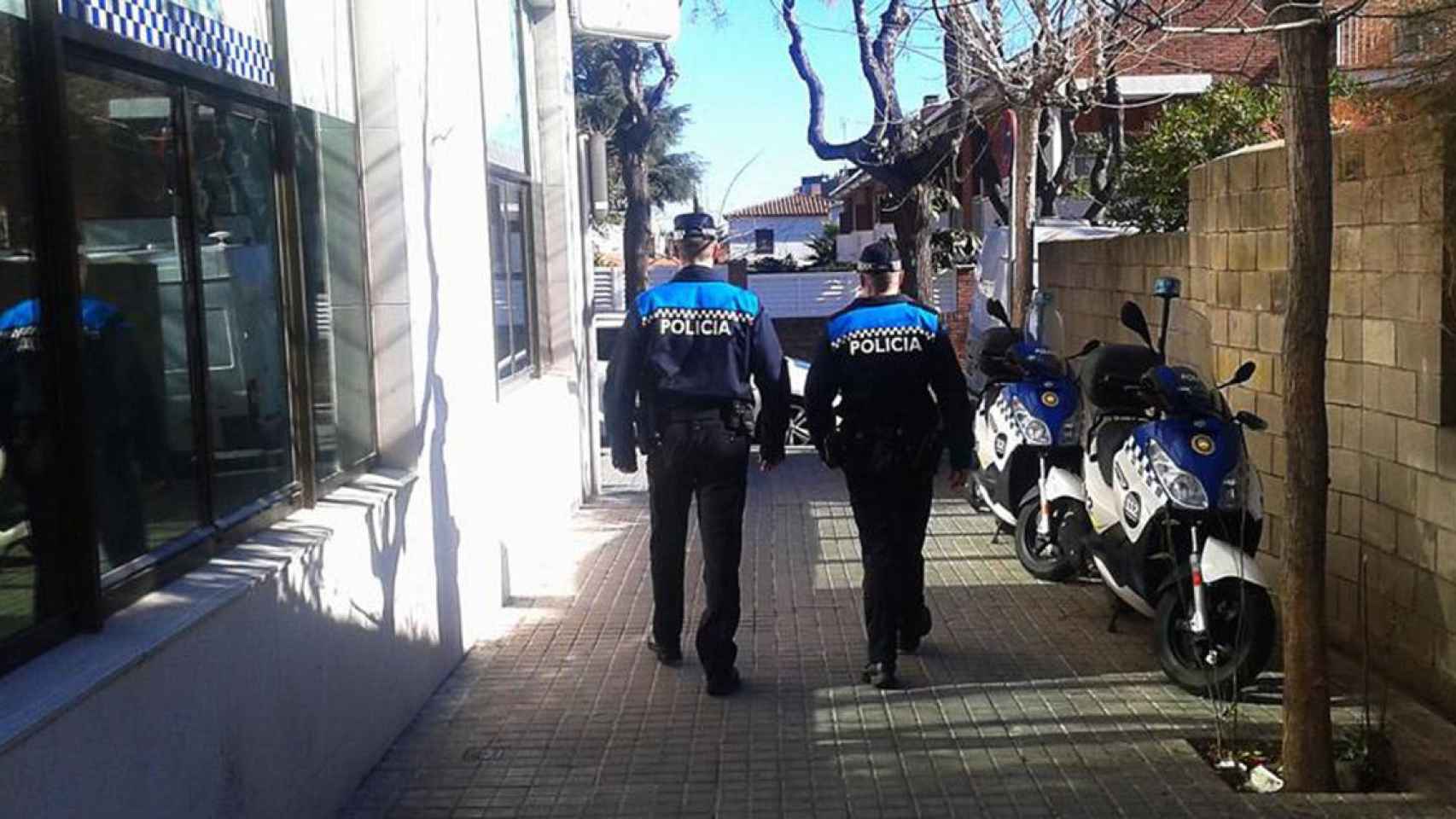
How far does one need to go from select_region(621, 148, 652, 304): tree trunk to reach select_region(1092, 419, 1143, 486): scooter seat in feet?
66.3

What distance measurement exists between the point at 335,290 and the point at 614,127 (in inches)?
1069

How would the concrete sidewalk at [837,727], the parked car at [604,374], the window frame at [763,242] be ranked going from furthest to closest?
the window frame at [763,242] → the parked car at [604,374] → the concrete sidewalk at [837,727]

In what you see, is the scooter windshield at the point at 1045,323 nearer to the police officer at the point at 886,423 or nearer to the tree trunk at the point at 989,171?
the police officer at the point at 886,423

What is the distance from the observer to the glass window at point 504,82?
30.7 feet

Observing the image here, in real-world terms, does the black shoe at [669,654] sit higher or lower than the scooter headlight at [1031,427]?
lower

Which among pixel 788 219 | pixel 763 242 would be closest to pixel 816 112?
pixel 763 242

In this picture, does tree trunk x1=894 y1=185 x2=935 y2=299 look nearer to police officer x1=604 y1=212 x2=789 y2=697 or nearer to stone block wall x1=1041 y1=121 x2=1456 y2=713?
stone block wall x1=1041 y1=121 x2=1456 y2=713

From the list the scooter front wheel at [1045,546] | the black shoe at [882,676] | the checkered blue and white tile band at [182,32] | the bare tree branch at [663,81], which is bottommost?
the black shoe at [882,676]

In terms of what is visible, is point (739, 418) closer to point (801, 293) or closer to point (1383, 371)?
point (1383, 371)

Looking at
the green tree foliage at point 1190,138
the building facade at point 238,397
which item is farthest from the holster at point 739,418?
the green tree foliage at point 1190,138

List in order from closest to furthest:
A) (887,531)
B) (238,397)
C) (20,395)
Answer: (20,395) < (238,397) < (887,531)

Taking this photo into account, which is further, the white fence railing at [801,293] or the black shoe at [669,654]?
the white fence railing at [801,293]

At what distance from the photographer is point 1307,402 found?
5395 millimetres

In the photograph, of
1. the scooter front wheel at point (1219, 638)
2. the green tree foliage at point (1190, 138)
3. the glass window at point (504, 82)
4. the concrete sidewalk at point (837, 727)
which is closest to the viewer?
the concrete sidewalk at point (837, 727)
